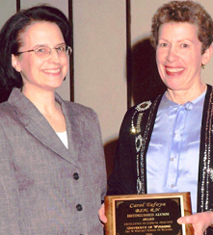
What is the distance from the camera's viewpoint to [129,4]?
3.66 m

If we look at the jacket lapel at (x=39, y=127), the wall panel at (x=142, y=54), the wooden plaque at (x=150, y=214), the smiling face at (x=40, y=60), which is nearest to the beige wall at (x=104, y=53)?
the wall panel at (x=142, y=54)

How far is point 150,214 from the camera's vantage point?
197 cm

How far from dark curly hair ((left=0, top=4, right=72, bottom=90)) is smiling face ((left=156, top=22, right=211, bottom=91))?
51cm

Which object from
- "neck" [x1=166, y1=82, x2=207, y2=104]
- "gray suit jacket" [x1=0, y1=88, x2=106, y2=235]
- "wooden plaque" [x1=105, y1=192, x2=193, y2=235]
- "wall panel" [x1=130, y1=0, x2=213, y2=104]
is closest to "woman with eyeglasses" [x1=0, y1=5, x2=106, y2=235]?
"gray suit jacket" [x1=0, y1=88, x2=106, y2=235]

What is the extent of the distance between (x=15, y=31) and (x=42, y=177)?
68cm

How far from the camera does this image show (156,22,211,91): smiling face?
2184 mm

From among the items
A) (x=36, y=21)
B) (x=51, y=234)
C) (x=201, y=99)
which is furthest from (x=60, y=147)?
(x=201, y=99)

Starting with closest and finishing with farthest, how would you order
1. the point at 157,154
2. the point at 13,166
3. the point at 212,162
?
the point at 13,166
the point at 212,162
the point at 157,154

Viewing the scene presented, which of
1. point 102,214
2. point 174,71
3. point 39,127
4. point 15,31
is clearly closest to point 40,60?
point 15,31

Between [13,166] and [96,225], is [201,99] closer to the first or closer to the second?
[96,225]

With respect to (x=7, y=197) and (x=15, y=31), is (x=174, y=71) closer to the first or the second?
(x=15, y=31)

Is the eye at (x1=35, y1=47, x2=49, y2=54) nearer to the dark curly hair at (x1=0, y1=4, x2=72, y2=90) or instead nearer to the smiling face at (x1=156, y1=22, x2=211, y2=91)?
the dark curly hair at (x1=0, y1=4, x2=72, y2=90)

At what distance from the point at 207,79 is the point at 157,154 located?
123cm

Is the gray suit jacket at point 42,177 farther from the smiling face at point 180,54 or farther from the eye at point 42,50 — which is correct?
the smiling face at point 180,54
